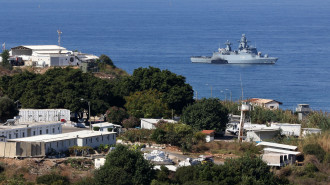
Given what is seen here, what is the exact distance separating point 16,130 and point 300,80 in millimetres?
71340

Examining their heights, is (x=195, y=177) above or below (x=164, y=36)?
below

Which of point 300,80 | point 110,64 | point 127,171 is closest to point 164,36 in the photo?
point 300,80

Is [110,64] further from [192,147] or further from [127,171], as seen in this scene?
[127,171]

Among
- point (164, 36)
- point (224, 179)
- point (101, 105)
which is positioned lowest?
point (224, 179)

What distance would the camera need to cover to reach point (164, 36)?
182 meters

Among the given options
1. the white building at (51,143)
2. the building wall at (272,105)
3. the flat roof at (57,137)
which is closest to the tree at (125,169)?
the white building at (51,143)

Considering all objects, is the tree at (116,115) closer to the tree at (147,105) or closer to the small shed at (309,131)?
the tree at (147,105)

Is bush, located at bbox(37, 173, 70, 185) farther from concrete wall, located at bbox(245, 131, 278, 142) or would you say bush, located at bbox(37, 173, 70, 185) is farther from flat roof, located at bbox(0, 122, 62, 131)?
concrete wall, located at bbox(245, 131, 278, 142)

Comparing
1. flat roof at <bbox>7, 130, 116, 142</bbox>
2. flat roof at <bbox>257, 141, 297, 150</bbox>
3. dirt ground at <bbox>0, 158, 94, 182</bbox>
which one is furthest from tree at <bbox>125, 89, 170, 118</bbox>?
dirt ground at <bbox>0, 158, 94, 182</bbox>

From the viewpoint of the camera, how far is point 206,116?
164ft

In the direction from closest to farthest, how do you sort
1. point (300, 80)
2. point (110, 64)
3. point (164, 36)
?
point (110, 64) → point (300, 80) → point (164, 36)

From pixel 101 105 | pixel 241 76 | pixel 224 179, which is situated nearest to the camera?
pixel 224 179

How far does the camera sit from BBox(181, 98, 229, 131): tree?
49.8m

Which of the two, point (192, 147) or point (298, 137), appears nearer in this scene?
point (192, 147)
